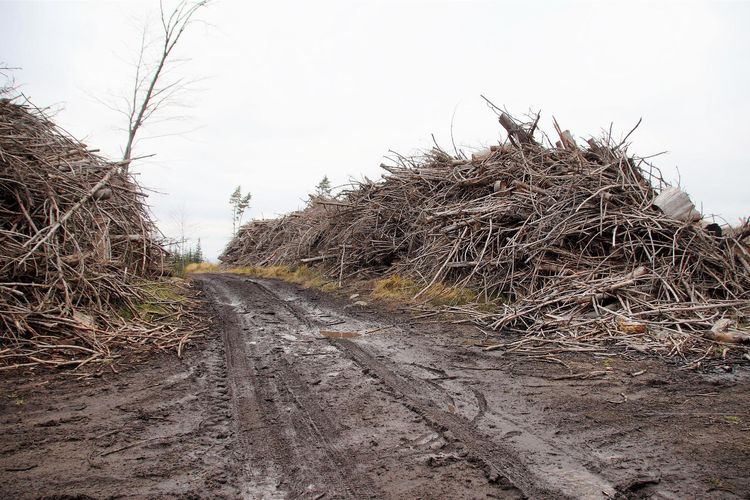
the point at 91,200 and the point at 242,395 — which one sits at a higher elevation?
the point at 91,200

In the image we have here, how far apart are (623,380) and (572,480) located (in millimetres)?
1802

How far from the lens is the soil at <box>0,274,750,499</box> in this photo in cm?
199

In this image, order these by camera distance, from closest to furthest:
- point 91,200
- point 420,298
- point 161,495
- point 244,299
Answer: point 161,495 < point 91,200 < point 420,298 < point 244,299

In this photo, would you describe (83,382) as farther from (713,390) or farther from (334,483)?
(713,390)

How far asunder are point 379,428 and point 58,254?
4.53 m

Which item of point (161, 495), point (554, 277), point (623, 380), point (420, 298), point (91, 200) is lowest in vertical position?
point (161, 495)

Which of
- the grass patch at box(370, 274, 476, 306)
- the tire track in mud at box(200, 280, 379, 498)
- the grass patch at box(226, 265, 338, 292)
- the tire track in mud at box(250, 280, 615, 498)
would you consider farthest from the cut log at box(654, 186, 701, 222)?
the grass patch at box(226, 265, 338, 292)

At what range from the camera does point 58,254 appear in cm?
469

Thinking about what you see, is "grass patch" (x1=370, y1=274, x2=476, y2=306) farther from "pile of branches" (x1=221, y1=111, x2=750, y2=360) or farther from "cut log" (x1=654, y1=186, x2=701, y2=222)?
"cut log" (x1=654, y1=186, x2=701, y2=222)

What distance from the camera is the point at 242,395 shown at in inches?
125

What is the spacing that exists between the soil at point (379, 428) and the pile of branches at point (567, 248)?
1083mm

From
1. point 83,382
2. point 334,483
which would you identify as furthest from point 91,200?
point 334,483

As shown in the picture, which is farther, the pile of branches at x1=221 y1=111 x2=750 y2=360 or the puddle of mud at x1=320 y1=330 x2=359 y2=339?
the puddle of mud at x1=320 y1=330 x2=359 y2=339

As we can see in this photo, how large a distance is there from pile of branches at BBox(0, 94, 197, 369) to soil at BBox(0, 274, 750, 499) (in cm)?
66
